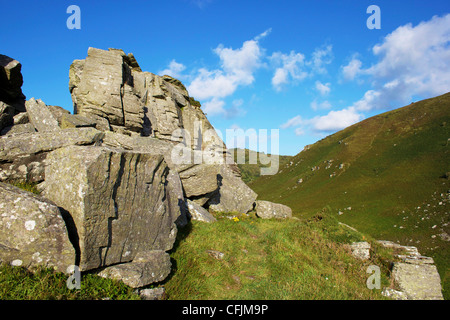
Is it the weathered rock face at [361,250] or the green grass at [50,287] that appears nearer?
the green grass at [50,287]

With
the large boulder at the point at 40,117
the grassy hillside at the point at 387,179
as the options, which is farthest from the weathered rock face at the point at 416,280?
the grassy hillside at the point at 387,179

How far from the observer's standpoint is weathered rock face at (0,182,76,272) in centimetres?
678

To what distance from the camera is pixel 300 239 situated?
15336mm

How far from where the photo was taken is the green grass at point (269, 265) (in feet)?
31.2

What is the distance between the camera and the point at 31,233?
6883 millimetres

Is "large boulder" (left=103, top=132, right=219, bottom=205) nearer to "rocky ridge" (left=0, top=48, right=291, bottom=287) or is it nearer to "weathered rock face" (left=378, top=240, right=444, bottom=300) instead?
"rocky ridge" (left=0, top=48, right=291, bottom=287)

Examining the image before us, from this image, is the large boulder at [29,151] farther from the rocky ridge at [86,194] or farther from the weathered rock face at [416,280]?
the weathered rock face at [416,280]

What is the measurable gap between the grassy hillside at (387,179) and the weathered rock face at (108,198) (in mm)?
39848

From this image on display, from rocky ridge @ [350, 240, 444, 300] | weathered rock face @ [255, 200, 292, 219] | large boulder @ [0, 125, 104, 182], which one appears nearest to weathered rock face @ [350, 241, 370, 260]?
rocky ridge @ [350, 240, 444, 300]

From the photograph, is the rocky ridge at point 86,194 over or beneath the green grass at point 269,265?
over

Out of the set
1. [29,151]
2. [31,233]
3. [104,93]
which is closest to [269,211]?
A: [104,93]

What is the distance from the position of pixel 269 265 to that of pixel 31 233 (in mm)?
9665

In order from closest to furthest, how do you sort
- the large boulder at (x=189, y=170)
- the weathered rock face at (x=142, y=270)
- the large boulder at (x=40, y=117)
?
the weathered rock face at (x=142, y=270) → the large boulder at (x=40, y=117) → the large boulder at (x=189, y=170)

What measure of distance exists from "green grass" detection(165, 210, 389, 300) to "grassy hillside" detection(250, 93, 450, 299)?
96.3 feet
